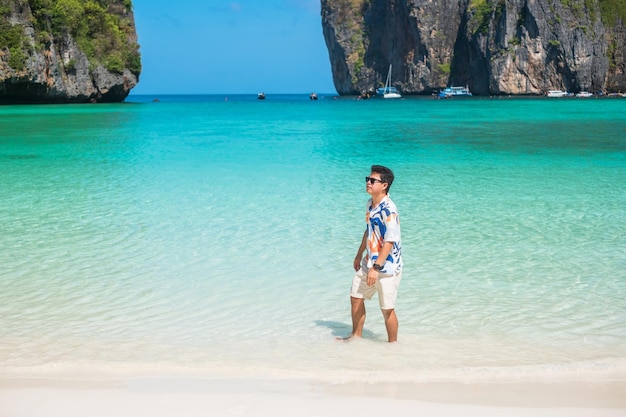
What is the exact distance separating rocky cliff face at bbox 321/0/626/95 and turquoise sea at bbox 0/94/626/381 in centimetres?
10227

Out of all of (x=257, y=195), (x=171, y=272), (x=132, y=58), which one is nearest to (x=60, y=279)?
(x=171, y=272)

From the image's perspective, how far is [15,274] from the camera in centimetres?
714

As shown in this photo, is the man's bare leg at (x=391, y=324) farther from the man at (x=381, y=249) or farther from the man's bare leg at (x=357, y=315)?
the man's bare leg at (x=357, y=315)

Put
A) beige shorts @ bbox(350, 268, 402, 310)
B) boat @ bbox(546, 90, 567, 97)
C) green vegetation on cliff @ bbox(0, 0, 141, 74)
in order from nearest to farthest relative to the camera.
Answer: beige shorts @ bbox(350, 268, 402, 310) < green vegetation on cliff @ bbox(0, 0, 141, 74) < boat @ bbox(546, 90, 567, 97)

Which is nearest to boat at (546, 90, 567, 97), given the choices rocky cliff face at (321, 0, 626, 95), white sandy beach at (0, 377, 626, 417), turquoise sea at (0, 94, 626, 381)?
rocky cliff face at (321, 0, 626, 95)

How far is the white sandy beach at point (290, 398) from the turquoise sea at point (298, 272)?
8.2 inches

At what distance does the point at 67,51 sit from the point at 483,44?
73000mm

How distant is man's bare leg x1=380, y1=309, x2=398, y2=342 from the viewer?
498 centimetres

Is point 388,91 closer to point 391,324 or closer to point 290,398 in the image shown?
point 391,324

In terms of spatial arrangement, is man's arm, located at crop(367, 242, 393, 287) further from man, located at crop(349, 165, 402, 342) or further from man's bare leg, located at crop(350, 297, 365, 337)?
man's bare leg, located at crop(350, 297, 365, 337)

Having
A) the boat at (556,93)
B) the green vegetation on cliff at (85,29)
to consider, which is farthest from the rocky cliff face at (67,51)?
the boat at (556,93)

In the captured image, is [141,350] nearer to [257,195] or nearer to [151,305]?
[151,305]

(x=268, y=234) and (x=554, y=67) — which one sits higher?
(x=554, y=67)

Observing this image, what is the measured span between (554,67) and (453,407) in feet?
385
